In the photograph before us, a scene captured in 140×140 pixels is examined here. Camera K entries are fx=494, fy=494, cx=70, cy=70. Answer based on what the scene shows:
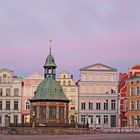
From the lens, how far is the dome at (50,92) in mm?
65375

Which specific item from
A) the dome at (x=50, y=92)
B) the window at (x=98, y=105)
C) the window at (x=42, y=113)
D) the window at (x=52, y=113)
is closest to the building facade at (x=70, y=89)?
the window at (x=98, y=105)

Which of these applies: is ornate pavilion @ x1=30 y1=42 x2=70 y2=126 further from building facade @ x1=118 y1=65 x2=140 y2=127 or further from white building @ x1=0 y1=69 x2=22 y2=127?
building facade @ x1=118 y1=65 x2=140 y2=127

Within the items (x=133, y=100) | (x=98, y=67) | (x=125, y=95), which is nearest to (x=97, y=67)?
(x=98, y=67)

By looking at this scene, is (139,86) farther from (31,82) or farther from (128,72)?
(31,82)

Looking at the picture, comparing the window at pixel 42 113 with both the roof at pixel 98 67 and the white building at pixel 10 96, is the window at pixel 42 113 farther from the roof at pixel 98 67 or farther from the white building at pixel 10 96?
the roof at pixel 98 67

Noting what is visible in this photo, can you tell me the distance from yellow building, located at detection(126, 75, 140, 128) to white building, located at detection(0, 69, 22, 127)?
19.3 metres

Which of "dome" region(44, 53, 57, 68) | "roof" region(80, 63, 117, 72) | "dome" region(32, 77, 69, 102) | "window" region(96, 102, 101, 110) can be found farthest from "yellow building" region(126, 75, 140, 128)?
"dome" region(44, 53, 57, 68)

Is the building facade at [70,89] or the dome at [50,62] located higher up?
the dome at [50,62]

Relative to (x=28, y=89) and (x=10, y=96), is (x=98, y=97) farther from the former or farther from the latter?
(x=10, y=96)

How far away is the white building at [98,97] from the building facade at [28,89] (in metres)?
8.18

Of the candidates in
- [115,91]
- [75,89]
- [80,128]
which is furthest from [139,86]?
[80,128]

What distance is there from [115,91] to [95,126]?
7.57 metres

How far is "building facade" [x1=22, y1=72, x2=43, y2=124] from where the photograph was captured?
88.3 meters

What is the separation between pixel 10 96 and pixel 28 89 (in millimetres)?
3554
